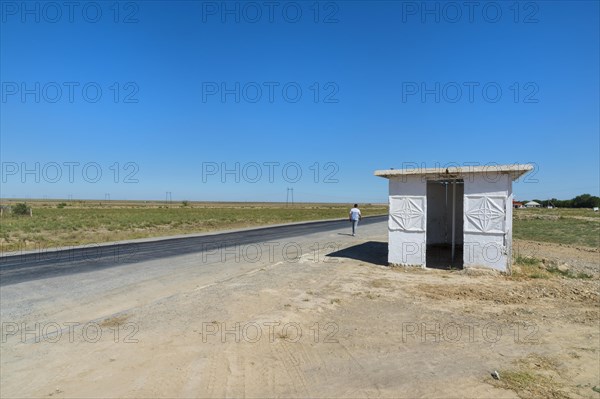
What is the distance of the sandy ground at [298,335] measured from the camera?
5078mm

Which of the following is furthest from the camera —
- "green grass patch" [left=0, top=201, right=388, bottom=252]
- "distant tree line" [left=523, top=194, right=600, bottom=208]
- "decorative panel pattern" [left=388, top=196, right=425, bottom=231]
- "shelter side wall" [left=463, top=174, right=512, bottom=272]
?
"distant tree line" [left=523, top=194, right=600, bottom=208]

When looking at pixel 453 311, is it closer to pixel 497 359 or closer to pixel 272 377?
pixel 497 359

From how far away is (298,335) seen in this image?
6.95 meters

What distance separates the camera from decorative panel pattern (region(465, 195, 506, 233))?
1224 centimetres

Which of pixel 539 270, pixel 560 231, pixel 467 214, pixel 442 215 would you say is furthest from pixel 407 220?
pixel 560 231

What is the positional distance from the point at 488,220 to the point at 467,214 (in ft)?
2.07

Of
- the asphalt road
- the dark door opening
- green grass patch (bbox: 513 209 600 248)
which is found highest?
the dark door opening

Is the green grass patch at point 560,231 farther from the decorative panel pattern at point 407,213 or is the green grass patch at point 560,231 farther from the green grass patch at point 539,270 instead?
the decorative panel pattern at point 407,213

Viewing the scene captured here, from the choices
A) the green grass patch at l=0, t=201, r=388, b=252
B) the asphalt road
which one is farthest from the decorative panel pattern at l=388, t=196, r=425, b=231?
the green grass patch at l=0, t=201, r=388, b=252

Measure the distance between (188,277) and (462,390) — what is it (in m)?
8.92

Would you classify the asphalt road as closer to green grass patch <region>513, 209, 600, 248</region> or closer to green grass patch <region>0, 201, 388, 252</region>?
Answer: green grass patch <region>0, 201, 388, 252</region>

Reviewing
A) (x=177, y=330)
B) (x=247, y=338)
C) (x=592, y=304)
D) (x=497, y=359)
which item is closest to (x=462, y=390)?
(x=497, y=359)

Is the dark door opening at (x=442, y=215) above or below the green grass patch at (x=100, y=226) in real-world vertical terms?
above

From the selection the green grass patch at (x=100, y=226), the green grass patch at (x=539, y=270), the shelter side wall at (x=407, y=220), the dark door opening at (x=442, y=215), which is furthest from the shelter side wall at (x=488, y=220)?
the green grass patch at (x=100, y=226)
